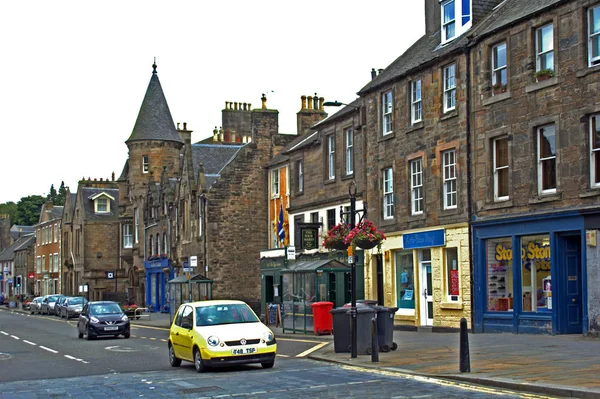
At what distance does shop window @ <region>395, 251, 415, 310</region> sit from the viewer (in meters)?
32.3

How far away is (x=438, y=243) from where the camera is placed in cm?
3009

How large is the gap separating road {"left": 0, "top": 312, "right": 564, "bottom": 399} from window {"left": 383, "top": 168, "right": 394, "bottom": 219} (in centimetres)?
946

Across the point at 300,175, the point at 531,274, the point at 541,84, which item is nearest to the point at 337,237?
the point at 531,274

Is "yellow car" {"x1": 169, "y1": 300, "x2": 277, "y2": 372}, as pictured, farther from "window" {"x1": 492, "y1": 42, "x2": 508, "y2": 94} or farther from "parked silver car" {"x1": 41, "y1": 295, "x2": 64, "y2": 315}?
"parked silver car" {"x1": 41, "y1": 295, "x2": 64, "y2": 315}

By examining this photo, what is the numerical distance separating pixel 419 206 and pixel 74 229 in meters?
59.1

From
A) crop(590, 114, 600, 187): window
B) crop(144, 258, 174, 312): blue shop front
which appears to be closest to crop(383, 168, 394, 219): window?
crop(590, 114, 600, 187): window

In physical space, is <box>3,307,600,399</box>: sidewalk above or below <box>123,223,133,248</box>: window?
below

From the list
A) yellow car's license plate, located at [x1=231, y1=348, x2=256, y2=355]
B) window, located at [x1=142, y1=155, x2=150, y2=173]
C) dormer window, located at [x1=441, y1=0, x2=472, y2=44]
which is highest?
dormer window, located at [x1=441, y1=0, x2=472, y2=44]

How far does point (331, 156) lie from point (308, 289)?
32.8 feet

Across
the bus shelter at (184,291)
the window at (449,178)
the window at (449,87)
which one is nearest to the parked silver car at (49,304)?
the bus shelter at (184,291)

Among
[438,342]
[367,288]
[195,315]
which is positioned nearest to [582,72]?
[438,342]

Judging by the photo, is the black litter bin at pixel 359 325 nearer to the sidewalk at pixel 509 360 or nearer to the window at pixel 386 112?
the sidewalk at pixel 509 360

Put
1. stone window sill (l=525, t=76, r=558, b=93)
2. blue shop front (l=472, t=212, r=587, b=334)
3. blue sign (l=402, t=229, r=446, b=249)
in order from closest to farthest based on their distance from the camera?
1. blue shop front (l=472, t=212, r=587, b=334)
2. stone window sill (l=525, t=76, r=558, b=93)
3. blue sign (l=402, t=229, r=446, b=249)

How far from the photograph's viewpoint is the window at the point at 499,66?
2703 centimetres
